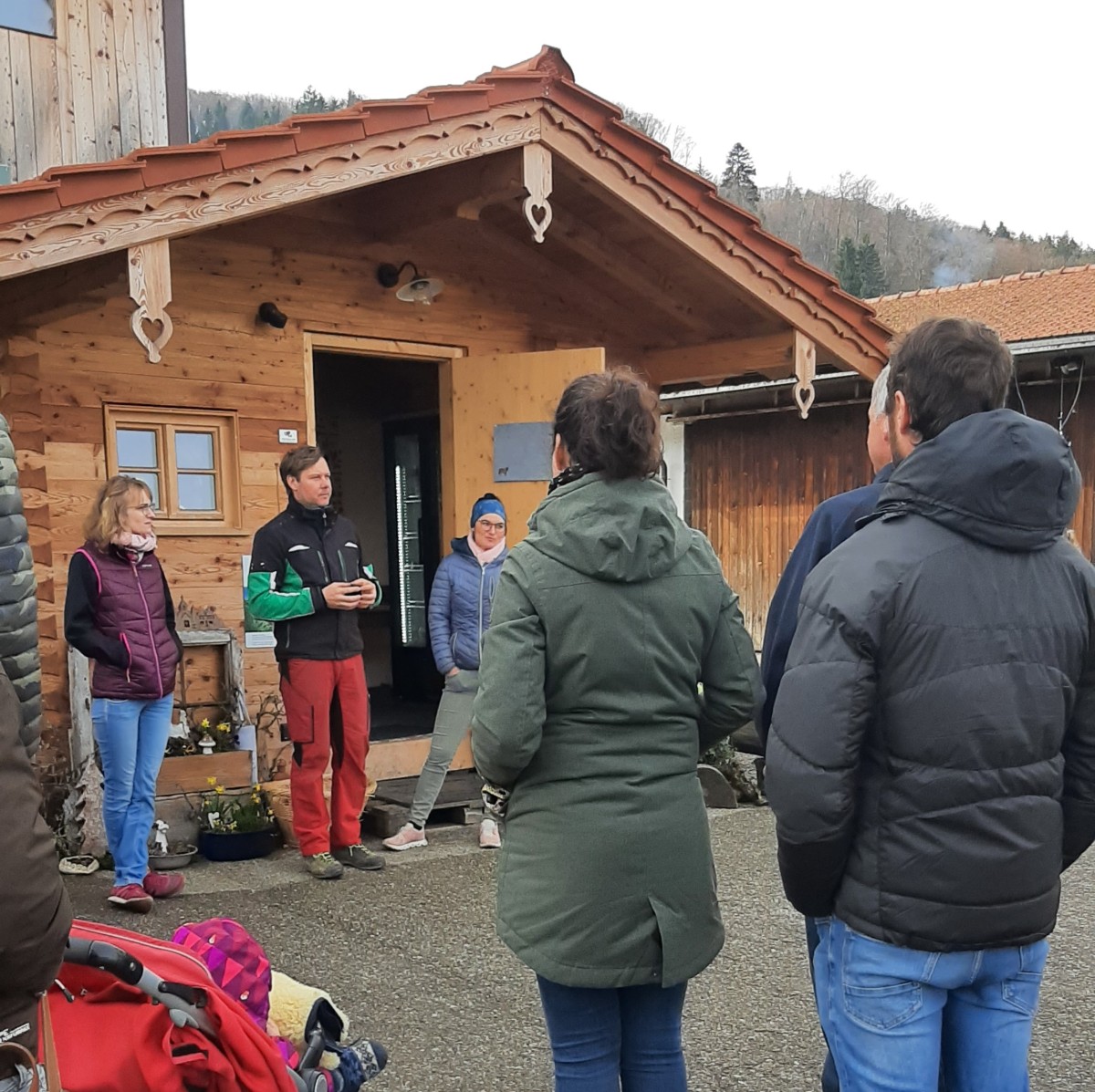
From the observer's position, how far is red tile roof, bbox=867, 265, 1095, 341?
12.6m

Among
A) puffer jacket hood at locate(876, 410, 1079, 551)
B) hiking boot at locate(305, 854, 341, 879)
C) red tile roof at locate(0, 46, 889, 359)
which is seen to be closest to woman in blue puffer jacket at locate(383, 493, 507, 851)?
hiking boot at locate(305, 854, 341, 879)

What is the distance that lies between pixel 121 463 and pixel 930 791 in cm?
522

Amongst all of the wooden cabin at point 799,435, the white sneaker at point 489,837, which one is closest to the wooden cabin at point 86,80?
the white sneaker at point 489,837

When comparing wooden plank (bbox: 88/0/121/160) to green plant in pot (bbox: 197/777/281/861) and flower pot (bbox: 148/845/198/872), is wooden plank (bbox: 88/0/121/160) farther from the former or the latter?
flower pot (bbox: 148/845/198/872)

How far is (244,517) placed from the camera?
6387mm

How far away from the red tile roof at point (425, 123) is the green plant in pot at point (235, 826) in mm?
2993

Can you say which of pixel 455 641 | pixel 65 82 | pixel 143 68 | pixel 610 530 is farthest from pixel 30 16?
pixel 610 530

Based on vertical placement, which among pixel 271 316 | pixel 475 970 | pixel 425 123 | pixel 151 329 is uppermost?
pixel 425 123

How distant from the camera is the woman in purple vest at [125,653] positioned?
177 inches

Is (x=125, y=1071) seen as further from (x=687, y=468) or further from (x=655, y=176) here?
(x=687, y=468)

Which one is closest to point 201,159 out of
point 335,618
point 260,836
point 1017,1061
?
point 335,618

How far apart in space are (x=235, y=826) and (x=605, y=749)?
3.93 metres

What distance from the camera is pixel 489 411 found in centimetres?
701

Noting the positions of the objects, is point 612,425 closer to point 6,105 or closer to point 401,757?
point 401,757
